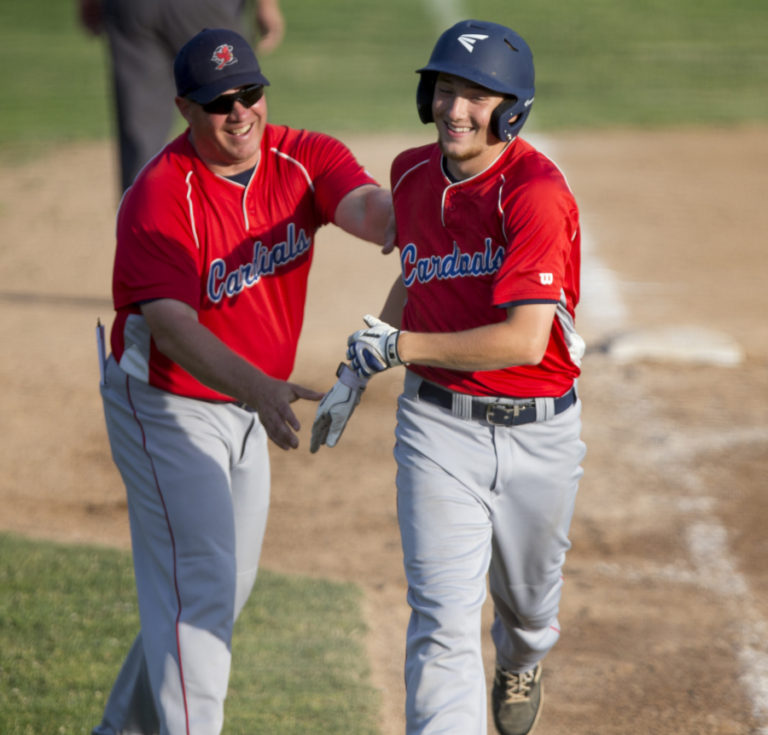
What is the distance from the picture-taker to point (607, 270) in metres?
9.09

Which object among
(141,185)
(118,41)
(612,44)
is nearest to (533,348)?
(141,185)

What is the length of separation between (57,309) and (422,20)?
14.9m

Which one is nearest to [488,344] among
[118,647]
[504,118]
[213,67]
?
[504,118]

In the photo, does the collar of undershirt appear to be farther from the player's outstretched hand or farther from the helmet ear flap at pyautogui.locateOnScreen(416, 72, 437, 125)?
the player's outstretched hand

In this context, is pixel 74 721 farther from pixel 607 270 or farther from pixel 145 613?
pixel 607 270

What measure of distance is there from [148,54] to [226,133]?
4110mm

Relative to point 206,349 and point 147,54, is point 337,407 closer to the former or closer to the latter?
point 206,349

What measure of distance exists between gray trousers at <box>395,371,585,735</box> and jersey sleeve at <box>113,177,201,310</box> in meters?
0.75

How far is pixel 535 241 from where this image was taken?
128 inches

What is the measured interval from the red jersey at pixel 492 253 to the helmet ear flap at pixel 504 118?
10cm

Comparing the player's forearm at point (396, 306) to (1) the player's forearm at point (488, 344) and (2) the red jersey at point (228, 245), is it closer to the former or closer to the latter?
(2) the red jersey at point (228, 245)

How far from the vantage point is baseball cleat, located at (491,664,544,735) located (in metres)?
3.99

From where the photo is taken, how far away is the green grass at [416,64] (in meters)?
14.5

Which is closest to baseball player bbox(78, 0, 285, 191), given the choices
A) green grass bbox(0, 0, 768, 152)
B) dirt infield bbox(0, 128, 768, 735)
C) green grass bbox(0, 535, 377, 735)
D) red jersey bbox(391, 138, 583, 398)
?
dirt infield bbox(0, 128, 768, 735)
